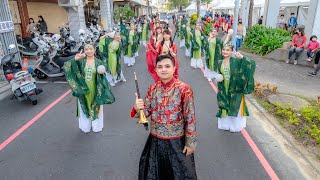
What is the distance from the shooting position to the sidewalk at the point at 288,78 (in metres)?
7.42

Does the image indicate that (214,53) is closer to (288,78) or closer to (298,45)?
(288,78)

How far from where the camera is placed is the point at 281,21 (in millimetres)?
18453

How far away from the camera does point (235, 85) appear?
4.55m

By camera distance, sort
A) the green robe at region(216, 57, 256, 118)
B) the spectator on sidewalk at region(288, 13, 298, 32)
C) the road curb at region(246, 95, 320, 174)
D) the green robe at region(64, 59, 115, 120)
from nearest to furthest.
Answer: the road curb at region(246, 95, 320, 174) < the green robe at region(216, 57, 256, 118) < the green robe at region(64, 59, 115, 120) < the spectator on sidewalk at region(288, 13, 298, 32)

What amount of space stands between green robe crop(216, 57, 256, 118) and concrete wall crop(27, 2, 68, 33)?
15639 mm

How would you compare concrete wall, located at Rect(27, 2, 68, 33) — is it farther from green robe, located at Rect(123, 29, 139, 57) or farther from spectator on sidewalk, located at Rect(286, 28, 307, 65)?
spectator on sidewalk, located at Rect(286, 28, 307, 65)

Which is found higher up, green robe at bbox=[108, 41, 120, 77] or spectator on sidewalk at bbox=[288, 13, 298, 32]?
spectator on sidewalk at bbox=[288, 13, 298, 32]

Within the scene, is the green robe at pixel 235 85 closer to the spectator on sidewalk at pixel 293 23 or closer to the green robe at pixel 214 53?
the green robe at pixel 214 53

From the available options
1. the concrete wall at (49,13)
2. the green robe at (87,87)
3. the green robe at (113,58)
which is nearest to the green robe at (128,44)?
the green robe at (113,58)

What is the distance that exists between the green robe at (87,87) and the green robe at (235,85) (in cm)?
195

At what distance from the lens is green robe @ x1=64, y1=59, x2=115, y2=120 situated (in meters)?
4.50

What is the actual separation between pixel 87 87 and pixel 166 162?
2289 mm

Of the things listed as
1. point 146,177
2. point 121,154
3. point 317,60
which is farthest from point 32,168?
point 317,60

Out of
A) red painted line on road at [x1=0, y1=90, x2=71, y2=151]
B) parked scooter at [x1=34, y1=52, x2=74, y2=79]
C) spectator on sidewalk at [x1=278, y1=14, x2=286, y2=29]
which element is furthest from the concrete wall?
spectator on sidewalk at [x1=278, y1=14, x2=286, y2=29]
